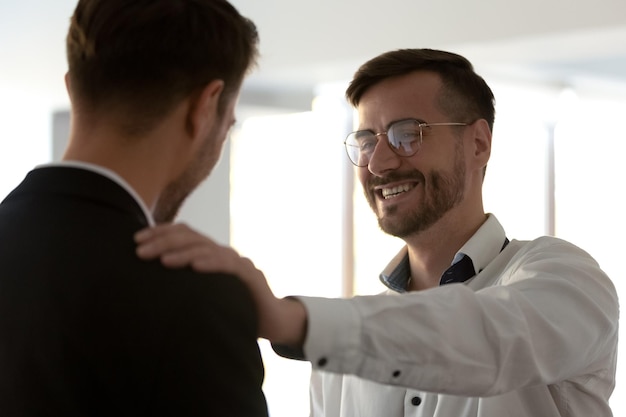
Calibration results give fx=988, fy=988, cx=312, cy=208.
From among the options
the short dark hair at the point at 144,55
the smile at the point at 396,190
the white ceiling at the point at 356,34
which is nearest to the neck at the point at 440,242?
the smile at the point at 396,190

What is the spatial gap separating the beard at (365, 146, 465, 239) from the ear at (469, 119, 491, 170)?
10 cm

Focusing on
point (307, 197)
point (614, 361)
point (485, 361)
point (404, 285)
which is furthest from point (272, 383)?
point (485, 361)

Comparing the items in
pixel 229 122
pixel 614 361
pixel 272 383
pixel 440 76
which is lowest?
pixel 272 383

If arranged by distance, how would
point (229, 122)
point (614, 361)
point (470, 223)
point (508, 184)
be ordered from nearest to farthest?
point (229, 122) → point (614, 361) → point (470, 223) → point (508, 184)

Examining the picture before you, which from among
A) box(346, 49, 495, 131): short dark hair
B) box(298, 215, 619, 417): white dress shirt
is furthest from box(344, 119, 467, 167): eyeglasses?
box(298, 215, 619, 417): white dress shirt

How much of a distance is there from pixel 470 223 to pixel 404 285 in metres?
0.24

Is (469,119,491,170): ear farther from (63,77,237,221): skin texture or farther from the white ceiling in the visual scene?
the white ceiling

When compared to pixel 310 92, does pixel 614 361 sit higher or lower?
lower

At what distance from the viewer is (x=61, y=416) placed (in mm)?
1135

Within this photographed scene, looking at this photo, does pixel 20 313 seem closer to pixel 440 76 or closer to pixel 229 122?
pixel 229 122

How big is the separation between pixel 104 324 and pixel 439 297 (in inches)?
23.5

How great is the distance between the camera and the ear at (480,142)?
2.52m

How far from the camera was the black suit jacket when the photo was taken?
3.72 ft

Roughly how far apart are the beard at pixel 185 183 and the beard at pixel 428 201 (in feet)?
3.61
